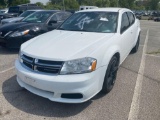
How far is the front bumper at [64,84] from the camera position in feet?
9.30

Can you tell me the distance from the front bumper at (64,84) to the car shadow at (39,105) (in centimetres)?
28

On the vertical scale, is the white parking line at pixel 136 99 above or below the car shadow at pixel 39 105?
above

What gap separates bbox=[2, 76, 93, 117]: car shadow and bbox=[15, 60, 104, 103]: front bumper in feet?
0.92

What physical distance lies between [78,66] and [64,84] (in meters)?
0.35

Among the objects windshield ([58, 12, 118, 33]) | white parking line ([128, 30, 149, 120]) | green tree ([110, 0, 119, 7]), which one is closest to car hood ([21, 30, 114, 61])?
windshield ([58, 12, 118, 33])

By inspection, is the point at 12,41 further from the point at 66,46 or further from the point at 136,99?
the point at 136,99

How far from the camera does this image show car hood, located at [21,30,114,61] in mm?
3019

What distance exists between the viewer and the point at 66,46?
10.9 feet

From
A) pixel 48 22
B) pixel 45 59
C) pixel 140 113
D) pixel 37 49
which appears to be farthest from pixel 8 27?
pixel 140 113

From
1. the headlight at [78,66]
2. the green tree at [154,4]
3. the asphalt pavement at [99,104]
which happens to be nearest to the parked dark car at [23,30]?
the asphalt pavement at [99,104]

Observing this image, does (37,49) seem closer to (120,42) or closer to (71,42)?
(71,42)

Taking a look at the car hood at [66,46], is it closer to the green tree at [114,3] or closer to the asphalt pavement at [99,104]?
the asphalt pavement at [99,104]

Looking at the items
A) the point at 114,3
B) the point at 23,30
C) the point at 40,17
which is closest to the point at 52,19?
the point at 40,17

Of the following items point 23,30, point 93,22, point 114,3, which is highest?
point 93,22
